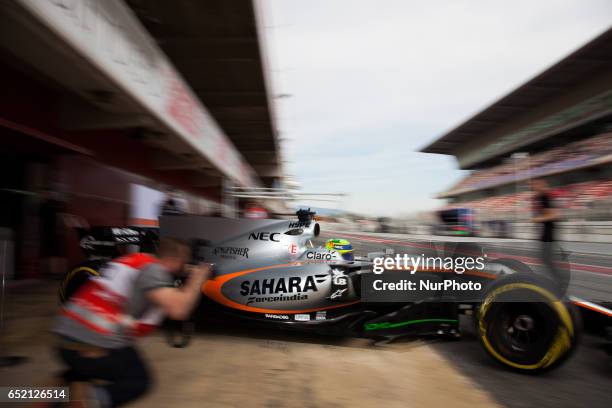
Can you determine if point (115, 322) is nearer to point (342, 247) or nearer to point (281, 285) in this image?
point (281, 285)

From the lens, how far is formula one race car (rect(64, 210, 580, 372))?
2986mm

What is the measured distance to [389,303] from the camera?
3.54 meters

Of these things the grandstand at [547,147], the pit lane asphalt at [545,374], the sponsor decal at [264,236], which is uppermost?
the grandstand at [547,147]

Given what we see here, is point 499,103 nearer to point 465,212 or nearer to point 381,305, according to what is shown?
point 465,212

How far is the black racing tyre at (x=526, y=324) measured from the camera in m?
2.88

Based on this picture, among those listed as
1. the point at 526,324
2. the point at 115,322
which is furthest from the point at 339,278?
the point at 115,322

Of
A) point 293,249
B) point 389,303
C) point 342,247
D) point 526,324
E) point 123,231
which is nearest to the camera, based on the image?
point 526,324

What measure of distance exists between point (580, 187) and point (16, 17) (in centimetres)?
552

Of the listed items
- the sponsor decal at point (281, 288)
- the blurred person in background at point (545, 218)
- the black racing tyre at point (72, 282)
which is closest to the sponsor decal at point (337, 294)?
the sponsor decal at point (281, 288)

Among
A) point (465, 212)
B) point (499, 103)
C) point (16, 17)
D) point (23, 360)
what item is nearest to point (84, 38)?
point (16, 17)

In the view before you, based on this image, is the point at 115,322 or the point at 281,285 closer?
the point at 115,322

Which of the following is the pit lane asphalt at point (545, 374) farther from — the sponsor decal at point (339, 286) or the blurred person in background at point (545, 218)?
the sponsor decal at point (339, 286)

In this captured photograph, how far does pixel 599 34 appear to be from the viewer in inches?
516

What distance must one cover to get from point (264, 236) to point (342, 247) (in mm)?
902
